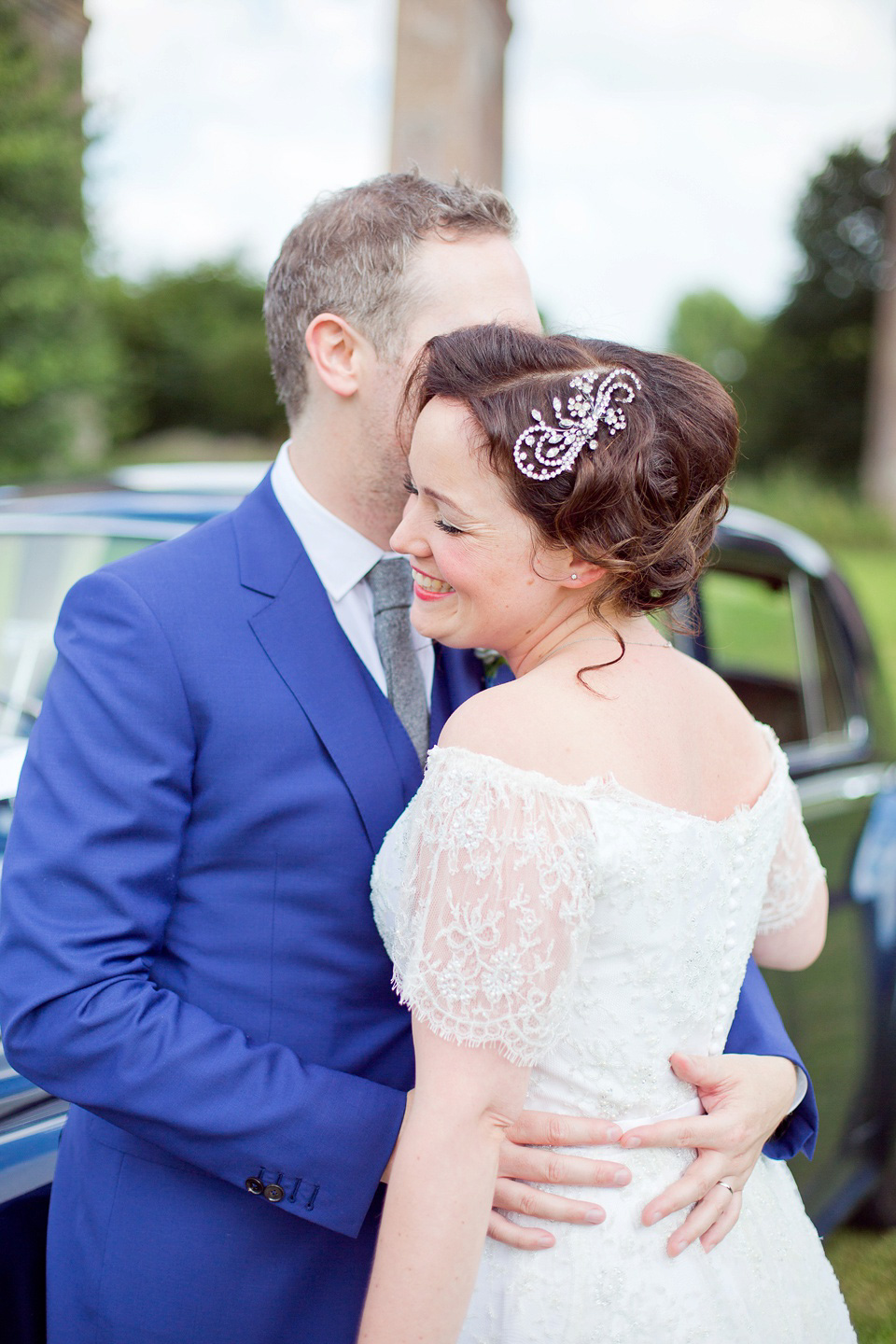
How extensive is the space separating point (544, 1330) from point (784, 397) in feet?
96.5

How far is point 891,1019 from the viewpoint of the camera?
3.23m

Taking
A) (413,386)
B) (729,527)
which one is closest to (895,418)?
(729,527)

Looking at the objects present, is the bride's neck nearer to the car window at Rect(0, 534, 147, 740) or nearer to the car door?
the car window at Rect(0, 534, 147, 740)

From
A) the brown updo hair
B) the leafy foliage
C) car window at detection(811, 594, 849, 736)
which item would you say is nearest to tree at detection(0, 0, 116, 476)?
car window at detection(811, 594, 849, 736)

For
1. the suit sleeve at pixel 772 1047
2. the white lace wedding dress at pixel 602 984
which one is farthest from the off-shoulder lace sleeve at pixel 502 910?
the suit sleeve at pixel 772 1047

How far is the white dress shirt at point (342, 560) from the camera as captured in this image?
1.64m

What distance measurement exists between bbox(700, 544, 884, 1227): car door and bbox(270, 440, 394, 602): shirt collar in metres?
1.44

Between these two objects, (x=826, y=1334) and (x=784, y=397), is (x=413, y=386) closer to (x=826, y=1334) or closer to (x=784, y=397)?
(x=826, y=1334)

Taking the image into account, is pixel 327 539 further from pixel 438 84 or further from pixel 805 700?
pixel 438 84

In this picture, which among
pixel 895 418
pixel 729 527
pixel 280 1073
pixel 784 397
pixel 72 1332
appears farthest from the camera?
pixel 784 397

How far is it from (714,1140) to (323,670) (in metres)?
0.81

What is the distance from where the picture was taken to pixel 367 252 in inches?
67.8

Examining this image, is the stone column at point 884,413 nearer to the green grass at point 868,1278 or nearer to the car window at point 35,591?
the green grass at point 868,1278

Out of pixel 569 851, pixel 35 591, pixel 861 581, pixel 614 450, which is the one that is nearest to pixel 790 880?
pixel 569 851
